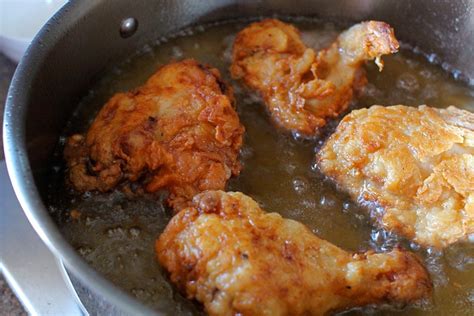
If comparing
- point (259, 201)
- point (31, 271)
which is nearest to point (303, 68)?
point (259, 201)

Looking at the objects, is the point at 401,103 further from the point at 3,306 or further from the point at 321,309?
the point at 3,306

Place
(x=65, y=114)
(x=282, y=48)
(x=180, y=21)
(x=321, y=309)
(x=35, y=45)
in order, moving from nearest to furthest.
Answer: (x=321, y=309) → (x=35, y=45) → (x=65, y=114) → (x=282, y=48) → (x=180, y=21)

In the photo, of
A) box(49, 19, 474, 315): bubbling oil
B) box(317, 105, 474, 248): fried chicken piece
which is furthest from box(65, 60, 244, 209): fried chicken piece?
box(317, 105, 474, 248): fried chicken piece

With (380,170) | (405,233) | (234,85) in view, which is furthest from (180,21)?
(405,233)

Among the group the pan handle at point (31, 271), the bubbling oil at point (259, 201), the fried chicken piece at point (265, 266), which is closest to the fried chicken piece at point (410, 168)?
the bubbling oil at point (259, 201)

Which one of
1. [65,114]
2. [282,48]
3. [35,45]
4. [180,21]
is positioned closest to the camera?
[35,45]

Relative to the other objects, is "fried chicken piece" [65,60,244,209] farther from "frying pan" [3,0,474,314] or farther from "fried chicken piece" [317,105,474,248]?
"fried chicken piece" [317,105,474,248]

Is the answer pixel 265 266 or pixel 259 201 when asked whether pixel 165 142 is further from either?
pixel 265 266
